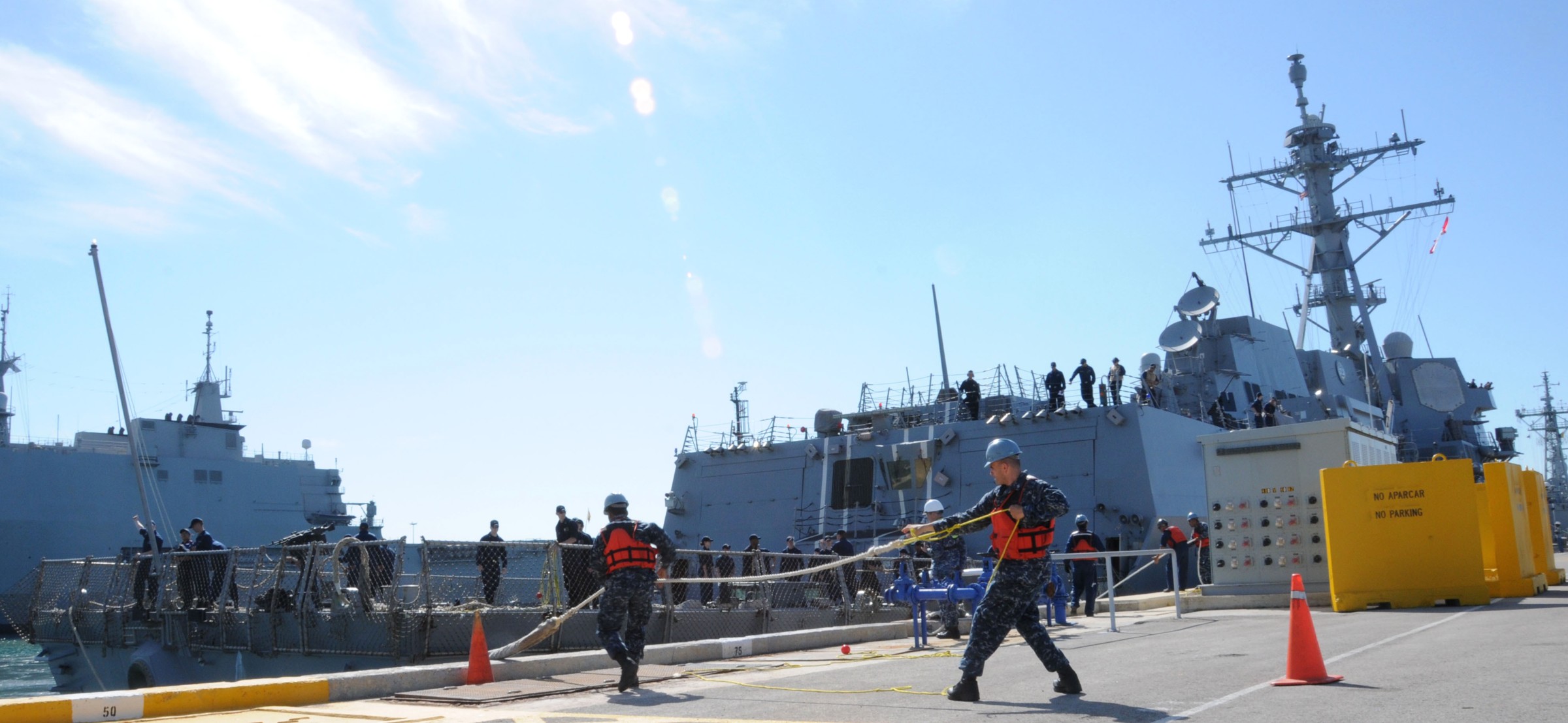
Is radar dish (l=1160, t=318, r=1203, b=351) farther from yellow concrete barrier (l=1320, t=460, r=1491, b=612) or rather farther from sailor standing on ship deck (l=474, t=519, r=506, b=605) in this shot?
sailor standing on ship deck (l=474, t=519, r=506, b=605)

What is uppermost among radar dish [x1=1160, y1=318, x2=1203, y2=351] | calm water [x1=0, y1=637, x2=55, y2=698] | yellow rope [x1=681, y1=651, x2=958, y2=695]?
radar dish [x1=1160, y1=318, x2=1203, y2=351]

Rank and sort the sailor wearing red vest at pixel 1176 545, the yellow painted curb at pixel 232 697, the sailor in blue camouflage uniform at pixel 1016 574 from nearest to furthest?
the sailor in blue camouflage uniform at pixel 1016 574 < the yellow painted curb at pixel 232 697 < the sailor wearing red vest at pixel 1176 545

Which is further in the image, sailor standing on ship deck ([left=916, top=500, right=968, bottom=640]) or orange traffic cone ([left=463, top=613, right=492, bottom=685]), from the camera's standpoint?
sailor standing on ship deck ([left=916, top=500, right=968, bottom=640])

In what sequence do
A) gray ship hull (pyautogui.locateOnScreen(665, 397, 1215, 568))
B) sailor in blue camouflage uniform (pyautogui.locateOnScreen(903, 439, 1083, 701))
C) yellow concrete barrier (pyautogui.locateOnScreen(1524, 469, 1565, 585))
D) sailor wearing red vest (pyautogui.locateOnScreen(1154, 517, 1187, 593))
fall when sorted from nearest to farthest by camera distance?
sailor in blue camouflage uniform (pyautogui.locateOnScreen(903, 439, 1083, 701))
sailor wearing red vest (pyautogui.locateOnScreen(1154, 517, 1187, 593))
yellow concrete barrier (pyautogui.locateOnScreen(1524, 469, 1565, 585))
gray ship hull (pyautogui.locateOnScreen(665, 397, 1215, 568))

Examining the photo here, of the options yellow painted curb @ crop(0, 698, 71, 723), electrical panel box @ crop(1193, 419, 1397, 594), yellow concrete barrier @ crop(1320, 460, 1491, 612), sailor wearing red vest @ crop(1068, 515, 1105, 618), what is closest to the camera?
yellow painted curb @ crop(0, 698, 71, 723)

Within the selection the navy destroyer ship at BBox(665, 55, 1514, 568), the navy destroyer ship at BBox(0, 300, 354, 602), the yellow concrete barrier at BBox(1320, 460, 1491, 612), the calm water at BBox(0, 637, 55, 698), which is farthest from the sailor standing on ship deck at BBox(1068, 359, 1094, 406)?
the navy destroyer ship at BBox(0, 300, 354, 602)

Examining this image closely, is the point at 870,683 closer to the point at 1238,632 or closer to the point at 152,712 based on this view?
the point at 152,712

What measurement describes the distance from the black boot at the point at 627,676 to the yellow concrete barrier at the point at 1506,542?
11.0 meters

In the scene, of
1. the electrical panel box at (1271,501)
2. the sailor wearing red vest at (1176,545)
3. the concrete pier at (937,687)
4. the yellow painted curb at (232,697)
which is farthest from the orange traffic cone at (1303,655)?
the electrical panel box at (1271,501)

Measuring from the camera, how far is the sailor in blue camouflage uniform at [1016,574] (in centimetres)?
579

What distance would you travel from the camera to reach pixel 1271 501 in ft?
48.6

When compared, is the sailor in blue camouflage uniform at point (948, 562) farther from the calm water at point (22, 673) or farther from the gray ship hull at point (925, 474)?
the calm water at point (22, 673)

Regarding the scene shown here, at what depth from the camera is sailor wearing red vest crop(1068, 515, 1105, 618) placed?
1347 centimetres

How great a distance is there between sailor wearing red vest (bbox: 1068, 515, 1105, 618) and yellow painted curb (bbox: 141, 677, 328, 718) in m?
9.25
